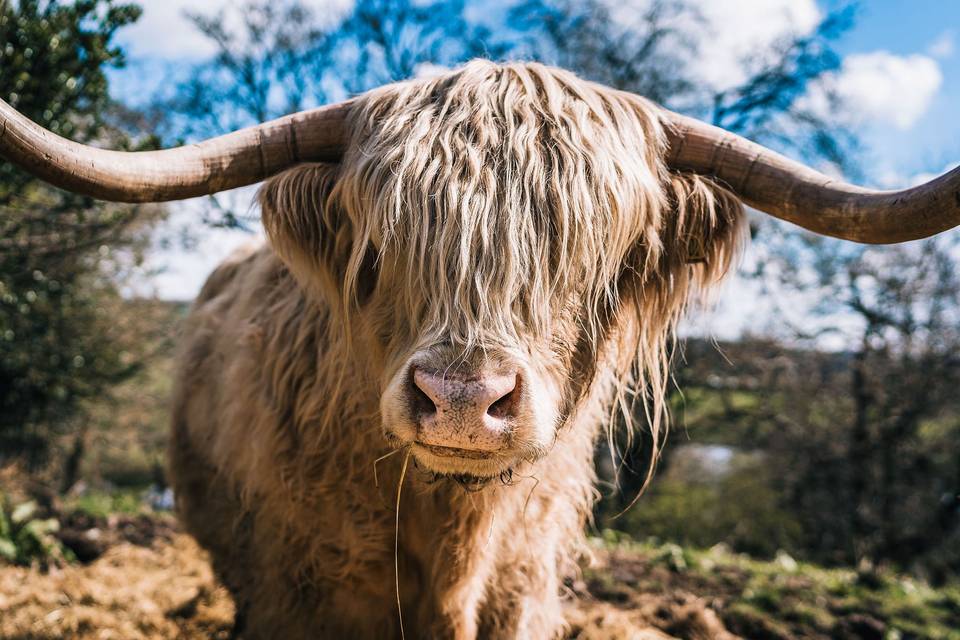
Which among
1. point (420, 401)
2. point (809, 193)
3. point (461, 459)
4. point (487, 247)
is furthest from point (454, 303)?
point (809, 193)

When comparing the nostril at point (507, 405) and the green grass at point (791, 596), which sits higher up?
the nostril at point (507, 405)

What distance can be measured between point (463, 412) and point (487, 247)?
0.51 metres

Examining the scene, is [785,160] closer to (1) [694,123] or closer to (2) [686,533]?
(1) [694,123]

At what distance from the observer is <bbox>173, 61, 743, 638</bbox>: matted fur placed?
2.07 meters

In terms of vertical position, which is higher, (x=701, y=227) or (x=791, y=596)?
(x=701, y=227)

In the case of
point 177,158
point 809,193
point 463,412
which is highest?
point 809,193

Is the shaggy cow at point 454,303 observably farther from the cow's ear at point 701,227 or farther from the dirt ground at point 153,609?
the dirt ground at point 153,609

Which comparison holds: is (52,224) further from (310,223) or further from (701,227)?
(701,227)

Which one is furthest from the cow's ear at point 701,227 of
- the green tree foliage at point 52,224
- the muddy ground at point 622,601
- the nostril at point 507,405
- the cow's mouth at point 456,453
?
the green tree foliage at point 52,224

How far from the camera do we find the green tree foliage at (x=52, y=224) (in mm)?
3299

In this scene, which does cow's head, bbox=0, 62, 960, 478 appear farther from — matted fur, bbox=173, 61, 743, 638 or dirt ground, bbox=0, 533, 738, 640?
dirt ground, bbox=0, 533, 738, 640

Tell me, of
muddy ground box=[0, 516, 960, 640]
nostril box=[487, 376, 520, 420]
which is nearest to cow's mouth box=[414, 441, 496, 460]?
nostril box=[487, 376, 520, 420]

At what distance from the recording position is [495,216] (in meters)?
2.04

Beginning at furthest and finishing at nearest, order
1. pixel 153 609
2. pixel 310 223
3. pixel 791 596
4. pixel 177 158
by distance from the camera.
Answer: pixel 791 596
pixel 153 609
pixel 310 223
pixel 177 158
